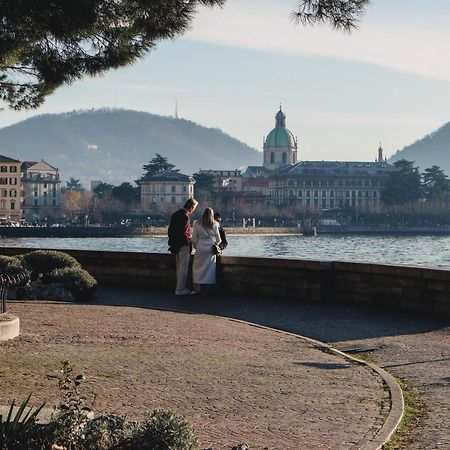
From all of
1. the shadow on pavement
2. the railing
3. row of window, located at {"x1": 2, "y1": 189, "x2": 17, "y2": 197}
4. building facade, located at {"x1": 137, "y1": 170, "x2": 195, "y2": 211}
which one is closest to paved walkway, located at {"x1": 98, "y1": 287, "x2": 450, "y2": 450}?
the shadow on pavement

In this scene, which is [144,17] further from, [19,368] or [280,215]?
[280,215]

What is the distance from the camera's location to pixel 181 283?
1814 centimetres

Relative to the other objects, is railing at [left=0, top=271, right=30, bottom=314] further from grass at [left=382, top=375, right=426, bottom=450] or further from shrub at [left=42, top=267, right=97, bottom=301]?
grass at [left=382, top=375, right=426, bottom=450]

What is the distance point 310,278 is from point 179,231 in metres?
2.38

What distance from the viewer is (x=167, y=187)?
195m

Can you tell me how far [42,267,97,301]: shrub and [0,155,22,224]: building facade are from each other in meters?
158

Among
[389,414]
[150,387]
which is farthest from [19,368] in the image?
[389,414]

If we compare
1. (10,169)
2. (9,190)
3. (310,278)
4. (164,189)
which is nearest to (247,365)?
(310,278)

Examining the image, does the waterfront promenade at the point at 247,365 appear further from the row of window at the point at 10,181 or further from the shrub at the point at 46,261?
the row of window at the point at 10,181

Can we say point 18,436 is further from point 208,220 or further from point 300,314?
point 208,220

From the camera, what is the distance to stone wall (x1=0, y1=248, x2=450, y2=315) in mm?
15141

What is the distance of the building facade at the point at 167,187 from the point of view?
191m

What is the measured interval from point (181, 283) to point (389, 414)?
10.3m

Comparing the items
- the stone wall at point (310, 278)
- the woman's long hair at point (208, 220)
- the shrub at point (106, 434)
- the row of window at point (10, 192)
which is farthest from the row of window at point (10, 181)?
A: the shrub at point (106, 434)
